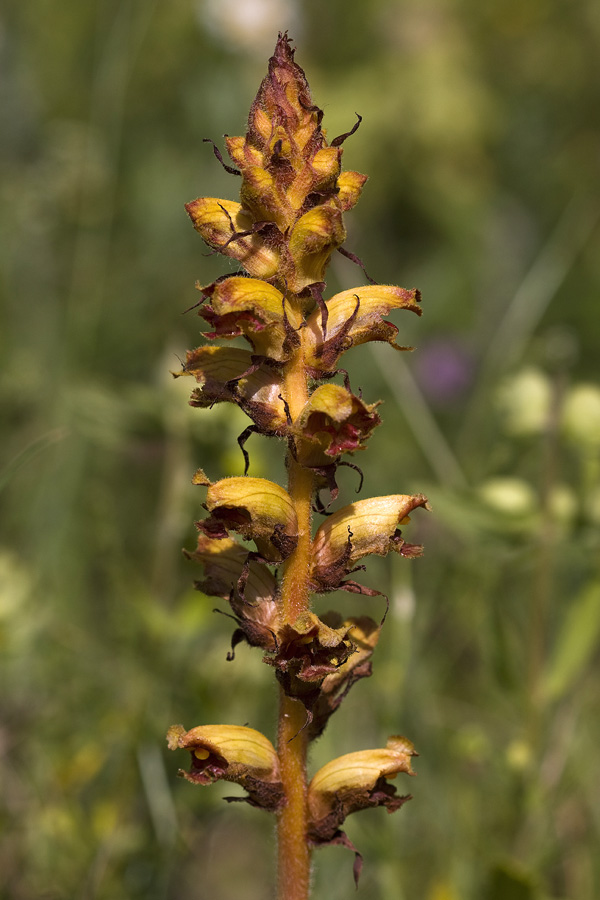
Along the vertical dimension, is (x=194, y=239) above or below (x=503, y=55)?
below

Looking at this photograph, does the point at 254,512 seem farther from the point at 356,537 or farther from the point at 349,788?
the point at 349,788

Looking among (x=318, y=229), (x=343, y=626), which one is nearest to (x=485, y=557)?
(x=343, y=626)

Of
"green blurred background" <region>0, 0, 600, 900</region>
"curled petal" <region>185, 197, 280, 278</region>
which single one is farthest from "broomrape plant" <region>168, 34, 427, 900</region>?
"green blurred background" <region>0, 0, 600, 900</region>

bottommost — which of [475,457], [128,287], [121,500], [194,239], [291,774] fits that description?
[291,774]

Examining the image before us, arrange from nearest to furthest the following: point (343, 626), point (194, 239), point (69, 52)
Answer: point (343, 626), point (194, 239), point (69, 52)

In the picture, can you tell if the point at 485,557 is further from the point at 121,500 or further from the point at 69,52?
the point at 69,52

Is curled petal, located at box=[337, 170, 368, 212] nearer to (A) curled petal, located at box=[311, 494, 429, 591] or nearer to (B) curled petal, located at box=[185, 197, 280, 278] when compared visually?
(B) curled petal, located at box=[185, 197, 280, 278]

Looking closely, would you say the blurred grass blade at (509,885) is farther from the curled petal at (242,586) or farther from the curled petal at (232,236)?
the curled petal at (232,236)

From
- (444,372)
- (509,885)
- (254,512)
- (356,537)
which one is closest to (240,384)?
(254,512)
